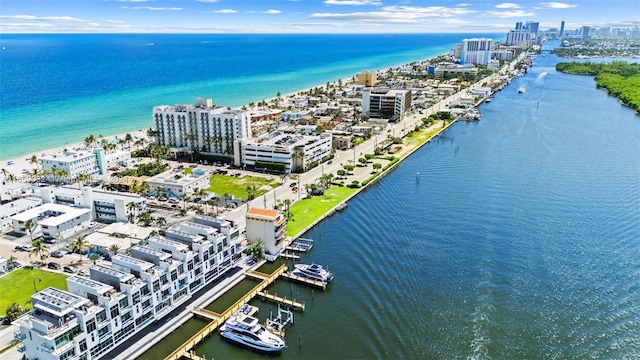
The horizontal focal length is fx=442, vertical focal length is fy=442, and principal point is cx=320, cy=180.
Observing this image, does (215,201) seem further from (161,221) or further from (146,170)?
(146,170)

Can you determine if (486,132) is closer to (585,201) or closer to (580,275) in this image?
(585,201)

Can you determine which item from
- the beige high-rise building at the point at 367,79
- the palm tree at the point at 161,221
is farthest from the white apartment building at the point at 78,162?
the beige high-rise building at the point at 367,79

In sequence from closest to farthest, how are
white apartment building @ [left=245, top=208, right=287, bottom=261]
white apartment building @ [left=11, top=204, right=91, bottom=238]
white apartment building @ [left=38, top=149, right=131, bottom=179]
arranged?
white apartment building @ [left=245, top=208, right=287, bottom=261]
white apartment building @ [left=11, top=204, right=91, bottom=238]
white apartment building @ [left=38, top=149, right=131, bottom=179]

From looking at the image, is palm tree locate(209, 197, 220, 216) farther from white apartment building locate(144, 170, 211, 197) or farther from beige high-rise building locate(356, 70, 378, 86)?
beige high-rise building locate(356, 70, 378, 86)

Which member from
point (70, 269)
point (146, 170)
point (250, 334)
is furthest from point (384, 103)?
point (250, 334)

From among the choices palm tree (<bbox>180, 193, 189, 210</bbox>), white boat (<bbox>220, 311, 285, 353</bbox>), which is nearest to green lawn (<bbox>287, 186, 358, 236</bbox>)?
palm tree (<bbox>180, 193, 189, 210</bbox>)

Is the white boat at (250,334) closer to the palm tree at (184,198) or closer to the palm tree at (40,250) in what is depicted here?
the palm tree at (40,250)
